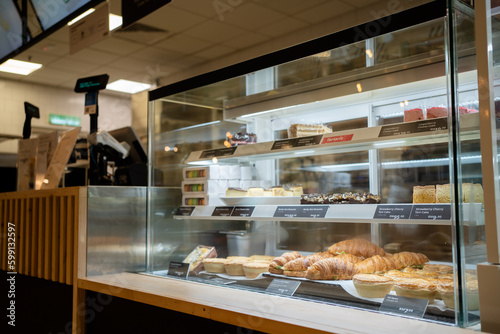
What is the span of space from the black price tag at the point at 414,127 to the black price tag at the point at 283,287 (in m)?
0.65

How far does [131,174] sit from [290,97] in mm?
1056

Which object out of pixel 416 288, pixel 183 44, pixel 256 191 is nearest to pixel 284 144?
pixel 256 191

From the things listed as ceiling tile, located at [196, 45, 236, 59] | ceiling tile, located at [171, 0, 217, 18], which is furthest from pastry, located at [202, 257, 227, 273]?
ceiling tile, located at [196, 45, 236, 59]

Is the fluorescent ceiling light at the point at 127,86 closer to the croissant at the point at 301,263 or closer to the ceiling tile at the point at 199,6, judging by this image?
the ceiling tile at the point at 199,6

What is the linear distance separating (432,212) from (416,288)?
0.25 m

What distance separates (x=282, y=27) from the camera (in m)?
5.39

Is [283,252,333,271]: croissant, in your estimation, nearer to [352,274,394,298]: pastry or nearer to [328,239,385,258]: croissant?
[328,239,385,258]: croissant

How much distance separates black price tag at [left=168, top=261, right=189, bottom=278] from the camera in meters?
2.10

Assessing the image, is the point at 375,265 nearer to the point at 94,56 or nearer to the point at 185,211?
the point at 185,211

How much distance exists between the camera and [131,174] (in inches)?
102

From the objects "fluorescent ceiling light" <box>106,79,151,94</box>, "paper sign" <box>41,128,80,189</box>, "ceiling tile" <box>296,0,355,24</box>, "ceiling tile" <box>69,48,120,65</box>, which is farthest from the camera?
"fluorescent ceiling light" <box>106,79,151,94</box>

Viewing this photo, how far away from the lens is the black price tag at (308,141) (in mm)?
1891

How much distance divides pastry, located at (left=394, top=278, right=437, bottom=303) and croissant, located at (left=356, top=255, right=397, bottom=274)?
0.24 meters

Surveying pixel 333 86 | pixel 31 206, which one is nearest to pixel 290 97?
pixel 333 86
